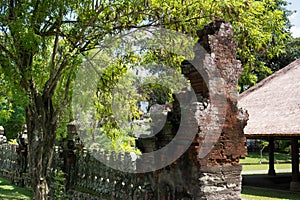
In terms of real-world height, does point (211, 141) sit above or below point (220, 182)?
above

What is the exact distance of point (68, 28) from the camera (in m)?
8.84

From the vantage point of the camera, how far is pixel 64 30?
29.0ft

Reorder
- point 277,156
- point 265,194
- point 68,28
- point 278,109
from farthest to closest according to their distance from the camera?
point 277,156
point 278,109
point 265,194
point 68,28

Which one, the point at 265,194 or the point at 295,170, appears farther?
the point at 295,170

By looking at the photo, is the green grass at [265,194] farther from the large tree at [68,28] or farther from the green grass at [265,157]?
the green grass at [265,157]

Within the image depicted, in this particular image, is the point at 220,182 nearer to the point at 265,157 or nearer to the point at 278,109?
the point at 278,109

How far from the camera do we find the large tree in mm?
7543

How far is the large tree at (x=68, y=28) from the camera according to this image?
24.7ft

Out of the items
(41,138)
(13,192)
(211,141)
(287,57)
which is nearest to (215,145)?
(211,141)

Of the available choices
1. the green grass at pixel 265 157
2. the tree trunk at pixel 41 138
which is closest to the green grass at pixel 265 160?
the green grass at pixel 265 157

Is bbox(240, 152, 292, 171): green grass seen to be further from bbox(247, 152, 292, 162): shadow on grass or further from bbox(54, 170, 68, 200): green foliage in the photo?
bbox(54, 170, 68, 200): green foliage

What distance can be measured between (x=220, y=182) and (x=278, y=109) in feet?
33.4

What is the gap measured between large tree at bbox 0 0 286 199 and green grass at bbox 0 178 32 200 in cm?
254

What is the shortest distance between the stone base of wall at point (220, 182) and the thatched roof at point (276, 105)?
6.50m
